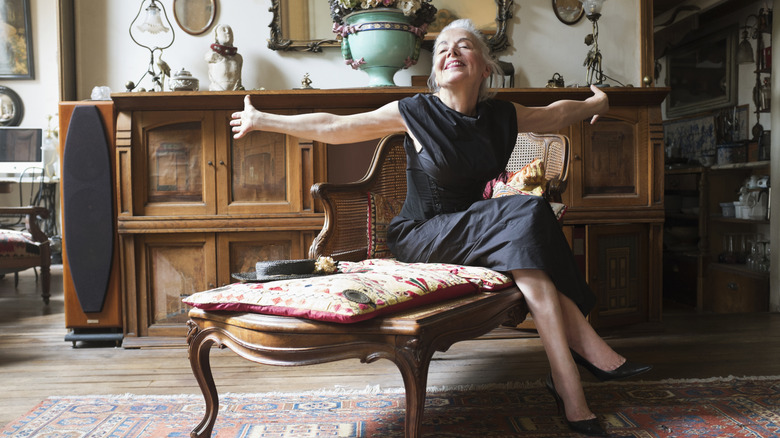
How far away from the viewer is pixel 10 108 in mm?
7004

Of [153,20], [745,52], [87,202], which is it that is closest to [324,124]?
[87,202]

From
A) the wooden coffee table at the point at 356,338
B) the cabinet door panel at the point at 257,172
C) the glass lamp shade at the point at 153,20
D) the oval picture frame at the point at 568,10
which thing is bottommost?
the wooden coffee table at the point at 356,338

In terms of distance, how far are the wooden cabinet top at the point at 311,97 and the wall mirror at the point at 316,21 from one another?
23.3 inches

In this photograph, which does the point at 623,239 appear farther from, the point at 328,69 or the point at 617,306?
the point at 328,69

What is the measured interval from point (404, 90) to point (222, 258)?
1233 millimetres

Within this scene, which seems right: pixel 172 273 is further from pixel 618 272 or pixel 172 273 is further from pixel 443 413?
pixel 618 272

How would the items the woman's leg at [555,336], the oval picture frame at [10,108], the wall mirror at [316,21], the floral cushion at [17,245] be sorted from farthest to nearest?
the oval picture frame at [10,108] → the floral cushion at [17,245] → the wall mirror at [316,21] → the woman's leg at [555,336]

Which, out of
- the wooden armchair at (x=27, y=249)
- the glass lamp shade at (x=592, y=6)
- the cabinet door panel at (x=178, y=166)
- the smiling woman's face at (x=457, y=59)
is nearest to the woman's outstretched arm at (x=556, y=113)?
the smiling woman's face at (x=457, y=59)

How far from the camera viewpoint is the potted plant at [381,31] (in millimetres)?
2986

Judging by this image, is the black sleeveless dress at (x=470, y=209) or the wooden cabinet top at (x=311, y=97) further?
the wooden cabinet top at (x=311, y=97)

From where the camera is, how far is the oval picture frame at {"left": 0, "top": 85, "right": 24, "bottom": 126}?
22.9 feet

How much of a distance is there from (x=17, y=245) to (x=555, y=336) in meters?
4.10

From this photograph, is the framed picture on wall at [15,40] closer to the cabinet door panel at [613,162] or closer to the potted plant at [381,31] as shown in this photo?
the potted plant at [381,31]

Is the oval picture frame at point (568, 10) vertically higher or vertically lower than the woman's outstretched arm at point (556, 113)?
higher
